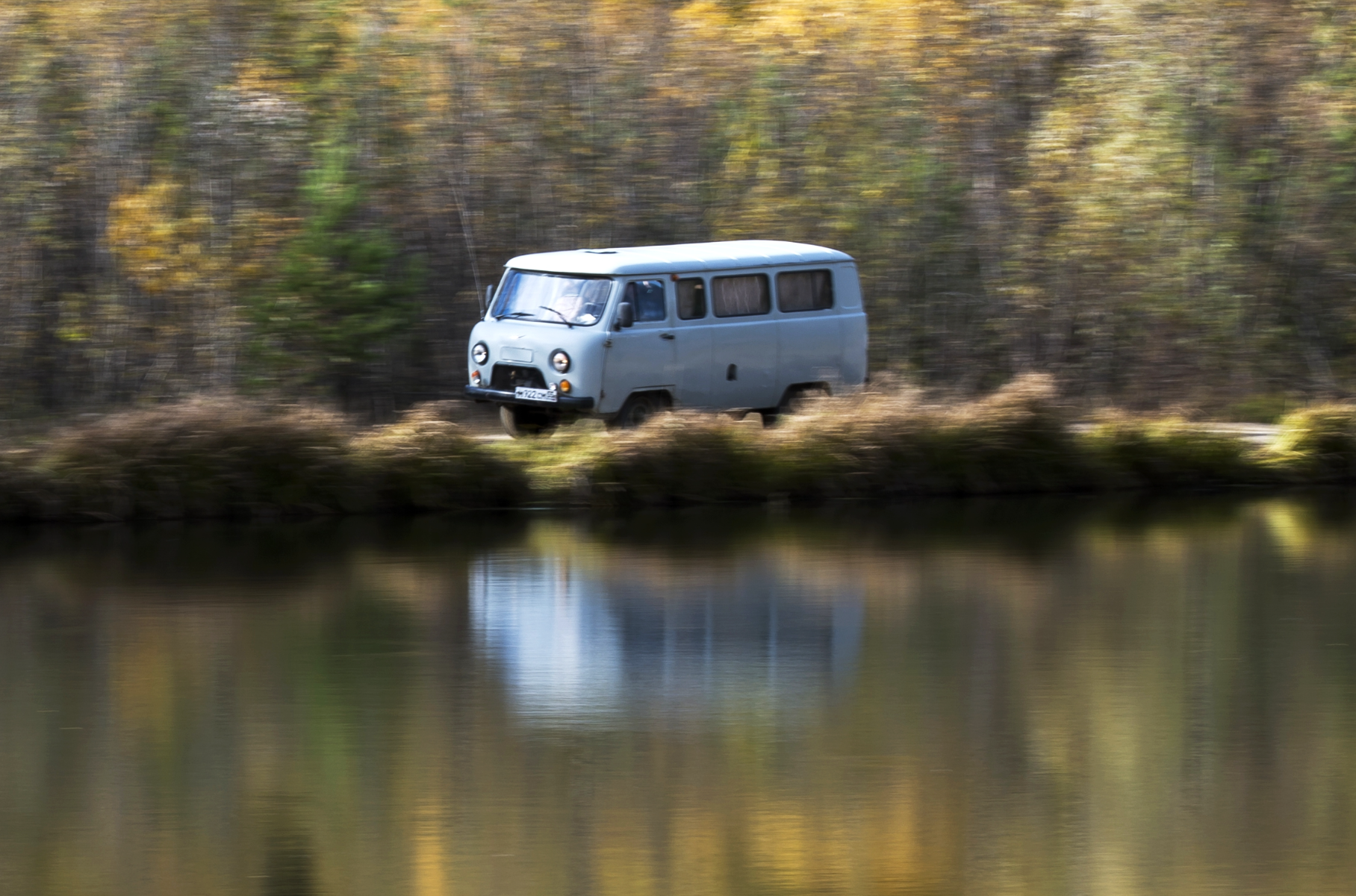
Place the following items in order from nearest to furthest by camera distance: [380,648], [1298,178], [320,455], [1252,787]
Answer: [1252,787] → [380,648] → [320,455] → [1298,178]

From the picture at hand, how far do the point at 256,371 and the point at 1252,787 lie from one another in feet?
Result: 49.0

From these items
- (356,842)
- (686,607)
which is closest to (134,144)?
(686,607)

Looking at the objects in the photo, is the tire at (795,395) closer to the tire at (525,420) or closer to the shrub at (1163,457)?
the tire at (525,420)

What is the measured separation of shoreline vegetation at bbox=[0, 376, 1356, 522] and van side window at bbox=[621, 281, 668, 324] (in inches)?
67.3

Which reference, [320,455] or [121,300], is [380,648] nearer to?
[320,455]

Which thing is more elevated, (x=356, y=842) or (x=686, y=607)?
(x=356, y=842)

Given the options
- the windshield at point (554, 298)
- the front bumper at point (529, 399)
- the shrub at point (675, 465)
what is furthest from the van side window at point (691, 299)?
the shrub at point (675, 465)

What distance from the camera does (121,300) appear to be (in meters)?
20.9

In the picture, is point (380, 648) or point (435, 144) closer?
point (380, 648)

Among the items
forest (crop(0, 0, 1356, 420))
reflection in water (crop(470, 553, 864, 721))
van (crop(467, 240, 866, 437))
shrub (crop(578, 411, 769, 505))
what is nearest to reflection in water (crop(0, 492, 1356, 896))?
reflection in water (crop(470, 553, 864, 721))

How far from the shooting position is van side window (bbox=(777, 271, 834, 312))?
63.2 ft

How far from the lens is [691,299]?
1864 centimetres

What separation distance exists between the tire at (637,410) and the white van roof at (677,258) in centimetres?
120

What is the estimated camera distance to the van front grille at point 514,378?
18.3 m
